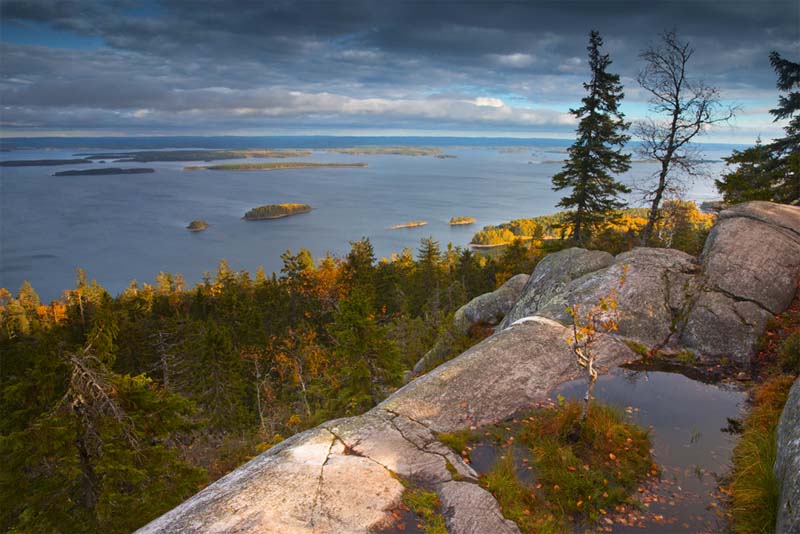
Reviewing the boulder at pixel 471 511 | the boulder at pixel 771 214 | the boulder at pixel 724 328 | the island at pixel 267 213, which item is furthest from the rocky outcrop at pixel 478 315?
the island at pixel 267 213

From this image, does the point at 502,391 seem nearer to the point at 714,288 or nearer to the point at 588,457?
the point at 588,457

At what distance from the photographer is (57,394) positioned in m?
10.8

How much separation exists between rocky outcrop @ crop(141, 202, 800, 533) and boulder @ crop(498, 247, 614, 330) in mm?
77

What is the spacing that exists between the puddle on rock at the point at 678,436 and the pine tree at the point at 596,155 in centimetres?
1837

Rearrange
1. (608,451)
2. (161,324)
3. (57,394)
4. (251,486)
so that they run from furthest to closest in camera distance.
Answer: (161,324) < (57,394) < (608,451) < (251,486)

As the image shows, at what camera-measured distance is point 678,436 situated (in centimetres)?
802

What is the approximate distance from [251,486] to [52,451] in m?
5.55

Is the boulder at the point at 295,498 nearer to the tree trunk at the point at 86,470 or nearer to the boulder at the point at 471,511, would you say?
the boulder at the point at 471,511

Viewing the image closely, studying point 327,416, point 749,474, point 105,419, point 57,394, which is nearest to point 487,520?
point 749,474

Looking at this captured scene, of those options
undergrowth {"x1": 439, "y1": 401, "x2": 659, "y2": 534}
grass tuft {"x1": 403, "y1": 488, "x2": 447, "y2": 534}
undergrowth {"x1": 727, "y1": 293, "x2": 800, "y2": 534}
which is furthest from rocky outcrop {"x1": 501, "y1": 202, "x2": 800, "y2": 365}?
grass tuft {"x1": 403, "y1": 488, "x2": 447, "y2": 534}

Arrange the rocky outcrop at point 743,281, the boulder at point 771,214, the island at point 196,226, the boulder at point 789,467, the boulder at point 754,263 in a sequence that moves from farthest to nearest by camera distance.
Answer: the island at point 196,226 < the boulder at point 771,214 < the boulder at point 754,263 < the rocky outcrop at point 743,281 < the boulder at point 789,467

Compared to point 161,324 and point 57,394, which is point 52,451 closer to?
point 57,394

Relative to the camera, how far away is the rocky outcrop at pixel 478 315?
20.3m

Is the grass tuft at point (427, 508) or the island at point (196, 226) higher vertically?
the grass tuft at point (427, 508)
